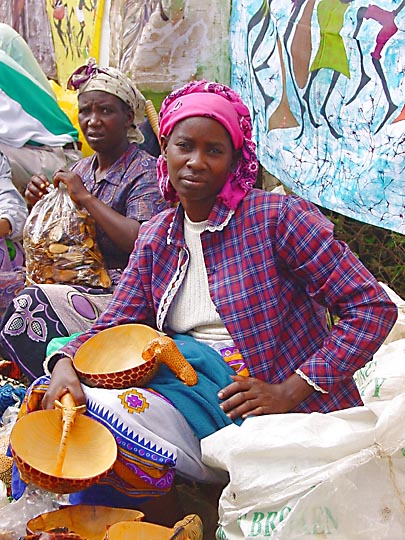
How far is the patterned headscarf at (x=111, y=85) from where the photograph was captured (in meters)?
3.34

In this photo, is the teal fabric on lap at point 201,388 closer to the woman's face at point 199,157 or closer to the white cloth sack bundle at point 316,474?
the white cloth sack bundle at point 316,474

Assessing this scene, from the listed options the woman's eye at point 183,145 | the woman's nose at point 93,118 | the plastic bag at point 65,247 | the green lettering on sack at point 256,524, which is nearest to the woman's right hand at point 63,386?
the green lettering on sack at point 256,524

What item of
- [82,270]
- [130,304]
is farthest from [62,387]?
[82,270]

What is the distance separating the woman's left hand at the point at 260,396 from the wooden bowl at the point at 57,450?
1.09ft

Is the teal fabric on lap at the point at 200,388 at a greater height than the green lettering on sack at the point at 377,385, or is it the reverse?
the green lettering on sack at the point at 377,385

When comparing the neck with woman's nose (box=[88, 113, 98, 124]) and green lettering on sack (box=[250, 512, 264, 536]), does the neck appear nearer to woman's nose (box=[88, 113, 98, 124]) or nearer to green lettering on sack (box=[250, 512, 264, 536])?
A: woman's nose (box=[88, 113, 98, 124])

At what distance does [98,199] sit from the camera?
3.21 m

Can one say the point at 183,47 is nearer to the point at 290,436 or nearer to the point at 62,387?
the point at 62,387

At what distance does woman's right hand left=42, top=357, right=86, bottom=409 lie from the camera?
6.97 feet

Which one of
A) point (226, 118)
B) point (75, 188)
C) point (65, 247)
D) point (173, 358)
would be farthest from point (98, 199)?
point (173, 358)

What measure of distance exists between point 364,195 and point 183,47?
2057mm

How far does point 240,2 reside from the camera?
396cm

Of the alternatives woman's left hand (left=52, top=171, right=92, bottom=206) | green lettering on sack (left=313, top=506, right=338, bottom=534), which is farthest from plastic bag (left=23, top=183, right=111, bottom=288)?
green lettering on sack (left=313, top=506, right=338, bottom=534)

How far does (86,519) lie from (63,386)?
14.6 inches
